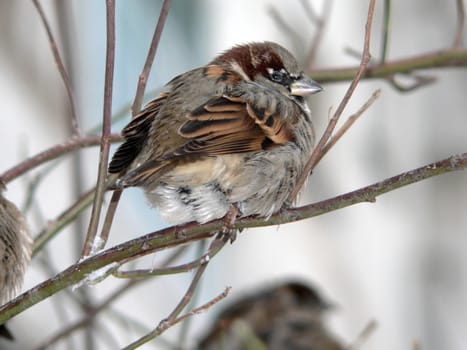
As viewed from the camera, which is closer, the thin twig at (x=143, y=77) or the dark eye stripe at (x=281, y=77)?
the thin twig at (x=143, y=77)

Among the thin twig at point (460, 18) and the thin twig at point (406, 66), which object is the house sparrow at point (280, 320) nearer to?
the thin twig at point (406, 66)

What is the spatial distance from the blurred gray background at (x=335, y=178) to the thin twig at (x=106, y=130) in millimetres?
4131

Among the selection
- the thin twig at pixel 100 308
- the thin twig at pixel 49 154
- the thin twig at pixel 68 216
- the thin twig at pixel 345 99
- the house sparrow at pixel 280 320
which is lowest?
the house sparrow at pixel 280 320

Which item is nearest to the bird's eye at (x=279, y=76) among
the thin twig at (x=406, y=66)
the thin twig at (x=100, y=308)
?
the thin twig at (x=406, y=66)

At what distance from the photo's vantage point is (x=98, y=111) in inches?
267

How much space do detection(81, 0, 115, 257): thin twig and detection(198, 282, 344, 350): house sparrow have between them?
2.74 meters

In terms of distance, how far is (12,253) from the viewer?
3.17 metres

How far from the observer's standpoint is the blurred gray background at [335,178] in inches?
261

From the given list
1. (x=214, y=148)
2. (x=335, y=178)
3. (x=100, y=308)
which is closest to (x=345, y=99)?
(x=214, y=148)

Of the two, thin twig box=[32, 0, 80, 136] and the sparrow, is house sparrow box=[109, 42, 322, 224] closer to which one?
thin twig box=[32, 0, 80, 136]

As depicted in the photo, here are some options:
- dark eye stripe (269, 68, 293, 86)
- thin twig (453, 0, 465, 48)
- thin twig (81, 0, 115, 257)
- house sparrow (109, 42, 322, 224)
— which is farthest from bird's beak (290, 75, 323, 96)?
thin twig (81, 0, 115, 257)

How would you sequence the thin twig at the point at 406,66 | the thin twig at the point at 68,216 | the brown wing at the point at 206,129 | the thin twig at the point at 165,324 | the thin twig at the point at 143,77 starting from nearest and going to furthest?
the thin twig at the point at 165,324 → the thin twig at the point at 143,77 → the brown wing at the point at 206,129 → the thin twig at the point at 68,216 → the thin twig at the point at 406,66

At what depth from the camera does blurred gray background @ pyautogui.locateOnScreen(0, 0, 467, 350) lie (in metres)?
6.62

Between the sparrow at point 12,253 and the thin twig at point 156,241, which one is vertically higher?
the thin twig at point 156,241
